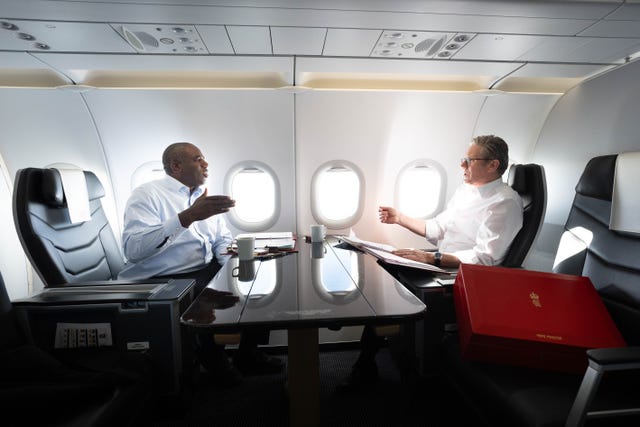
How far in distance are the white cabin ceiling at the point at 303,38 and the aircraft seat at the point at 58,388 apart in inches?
54.4

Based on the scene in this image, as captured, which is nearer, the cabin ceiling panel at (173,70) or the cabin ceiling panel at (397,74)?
the cabin ceiling panel at (173,70)

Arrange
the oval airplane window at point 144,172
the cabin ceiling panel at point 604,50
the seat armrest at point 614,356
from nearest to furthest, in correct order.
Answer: the seat armrest at point 614,356, the cabin ceiling panel at point 604,50, the oval airplane window at point 144,172

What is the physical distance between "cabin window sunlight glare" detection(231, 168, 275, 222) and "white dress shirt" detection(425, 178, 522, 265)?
5.13 feet

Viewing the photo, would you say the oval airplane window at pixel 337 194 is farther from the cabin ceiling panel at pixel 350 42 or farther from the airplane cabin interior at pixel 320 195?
the cabin ceiling panel at pixel 350 42

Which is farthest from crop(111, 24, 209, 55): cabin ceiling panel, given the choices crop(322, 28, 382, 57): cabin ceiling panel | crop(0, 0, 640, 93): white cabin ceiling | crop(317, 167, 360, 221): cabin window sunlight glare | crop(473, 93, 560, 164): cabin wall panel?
crop(473, 93, 560, 164): cabin wall panel

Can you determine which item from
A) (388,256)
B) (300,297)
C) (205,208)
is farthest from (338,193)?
(300,297)

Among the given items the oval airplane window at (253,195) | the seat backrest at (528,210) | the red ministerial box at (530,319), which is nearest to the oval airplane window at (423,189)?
the seat backrest at (528,210)

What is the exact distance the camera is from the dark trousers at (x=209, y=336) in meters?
1.91

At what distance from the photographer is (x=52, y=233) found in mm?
1741

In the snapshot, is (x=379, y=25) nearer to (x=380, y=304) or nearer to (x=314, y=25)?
(x=314, y=25)

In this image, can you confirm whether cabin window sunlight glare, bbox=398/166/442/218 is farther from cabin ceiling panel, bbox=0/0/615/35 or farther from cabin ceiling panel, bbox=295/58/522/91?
cabin ceiling panel, bbox=0/0/615/35

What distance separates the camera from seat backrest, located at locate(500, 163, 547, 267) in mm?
1955

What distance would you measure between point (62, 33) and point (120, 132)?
4.07ft

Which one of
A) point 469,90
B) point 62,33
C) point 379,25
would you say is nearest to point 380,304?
point 379,25
